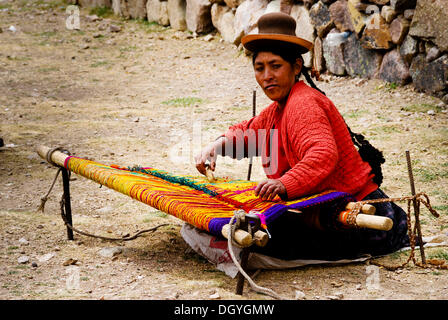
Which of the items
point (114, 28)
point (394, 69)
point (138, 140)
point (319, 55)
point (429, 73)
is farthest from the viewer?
point (114, 28)

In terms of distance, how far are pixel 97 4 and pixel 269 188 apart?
11383 millimetres

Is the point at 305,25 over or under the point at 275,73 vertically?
over

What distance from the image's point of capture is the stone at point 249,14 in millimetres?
8391

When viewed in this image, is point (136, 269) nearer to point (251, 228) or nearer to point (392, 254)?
point (251, 228)

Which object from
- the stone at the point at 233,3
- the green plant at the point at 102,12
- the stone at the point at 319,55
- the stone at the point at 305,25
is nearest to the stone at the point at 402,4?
the stone at the point at 319,55

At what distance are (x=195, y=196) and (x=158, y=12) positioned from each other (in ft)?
29.5

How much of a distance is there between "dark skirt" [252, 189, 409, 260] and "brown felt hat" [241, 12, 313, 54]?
2.91ft

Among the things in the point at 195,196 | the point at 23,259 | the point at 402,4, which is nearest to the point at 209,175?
the point at 195,196

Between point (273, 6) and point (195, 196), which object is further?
point (273, 6)

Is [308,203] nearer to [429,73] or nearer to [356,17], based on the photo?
[429,73]

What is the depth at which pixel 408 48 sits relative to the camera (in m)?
6.23

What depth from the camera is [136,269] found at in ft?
9.09

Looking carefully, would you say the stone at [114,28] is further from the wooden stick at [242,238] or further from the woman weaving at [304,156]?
the wooden stick at [242,238]
